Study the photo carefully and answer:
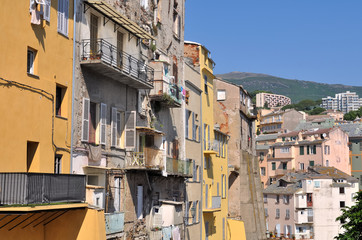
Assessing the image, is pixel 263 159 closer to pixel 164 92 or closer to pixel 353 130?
pixel 353 130

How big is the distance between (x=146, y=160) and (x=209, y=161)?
17694 millimetres

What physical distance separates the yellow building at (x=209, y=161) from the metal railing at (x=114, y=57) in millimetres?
14347

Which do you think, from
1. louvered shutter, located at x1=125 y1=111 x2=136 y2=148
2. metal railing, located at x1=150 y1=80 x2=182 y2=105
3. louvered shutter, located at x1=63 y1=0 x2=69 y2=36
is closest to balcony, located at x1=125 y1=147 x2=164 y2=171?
louvered shutter, located at x1=125 y1=111 x2=136 y2=148

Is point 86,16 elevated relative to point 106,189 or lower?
elevated

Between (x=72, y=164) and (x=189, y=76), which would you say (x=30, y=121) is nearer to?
(x=72, y=164)

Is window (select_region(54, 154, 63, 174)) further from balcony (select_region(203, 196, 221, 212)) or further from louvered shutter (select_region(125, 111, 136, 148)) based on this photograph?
balcony (select_region(203, 196, 221, 212))

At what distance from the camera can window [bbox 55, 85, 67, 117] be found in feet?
75.7

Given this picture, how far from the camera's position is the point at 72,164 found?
23594 millimetres

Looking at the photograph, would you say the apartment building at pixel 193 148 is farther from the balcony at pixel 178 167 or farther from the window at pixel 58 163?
the window at pixel 58 163

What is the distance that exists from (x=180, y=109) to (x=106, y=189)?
13945mm

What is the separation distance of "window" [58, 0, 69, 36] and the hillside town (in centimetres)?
5

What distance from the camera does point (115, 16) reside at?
26.9 metres

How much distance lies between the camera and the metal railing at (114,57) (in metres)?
25.1

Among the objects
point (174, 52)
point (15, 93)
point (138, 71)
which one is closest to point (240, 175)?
point (174, 52)
